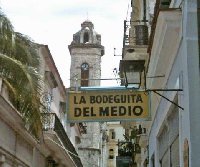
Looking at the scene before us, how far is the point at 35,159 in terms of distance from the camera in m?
23.5

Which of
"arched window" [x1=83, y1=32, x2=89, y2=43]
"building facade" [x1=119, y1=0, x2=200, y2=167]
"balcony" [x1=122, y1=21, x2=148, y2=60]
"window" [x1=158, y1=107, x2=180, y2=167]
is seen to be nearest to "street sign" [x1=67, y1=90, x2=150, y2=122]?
"building facade" [x1=119, y1=0, x2=200, y2=167]

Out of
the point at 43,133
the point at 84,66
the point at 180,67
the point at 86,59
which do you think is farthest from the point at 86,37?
the point at 180,67

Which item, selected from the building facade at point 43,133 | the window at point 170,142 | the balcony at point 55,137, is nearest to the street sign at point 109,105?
the window at point 170,142

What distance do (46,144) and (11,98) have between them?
7.37 meters

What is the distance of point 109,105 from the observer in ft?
38.8

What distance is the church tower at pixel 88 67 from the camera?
6222 centimetres

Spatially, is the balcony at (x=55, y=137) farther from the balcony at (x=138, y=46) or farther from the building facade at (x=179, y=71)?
the building facade at (x=179, y=71)

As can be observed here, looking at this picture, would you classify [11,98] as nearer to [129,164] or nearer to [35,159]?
[35,159]

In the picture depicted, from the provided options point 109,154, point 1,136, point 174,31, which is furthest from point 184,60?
point 109,154

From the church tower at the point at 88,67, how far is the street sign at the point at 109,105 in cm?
4666

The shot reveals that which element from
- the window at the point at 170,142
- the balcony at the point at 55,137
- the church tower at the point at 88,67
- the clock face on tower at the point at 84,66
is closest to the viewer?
the window at the point at 170,142

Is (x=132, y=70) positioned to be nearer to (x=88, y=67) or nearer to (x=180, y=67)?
(x=180, y=67)

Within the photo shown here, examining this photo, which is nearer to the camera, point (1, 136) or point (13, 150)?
point (1, 136)

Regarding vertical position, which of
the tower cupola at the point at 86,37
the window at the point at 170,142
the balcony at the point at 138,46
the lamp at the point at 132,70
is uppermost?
the tower cupola at the point at 86,37
